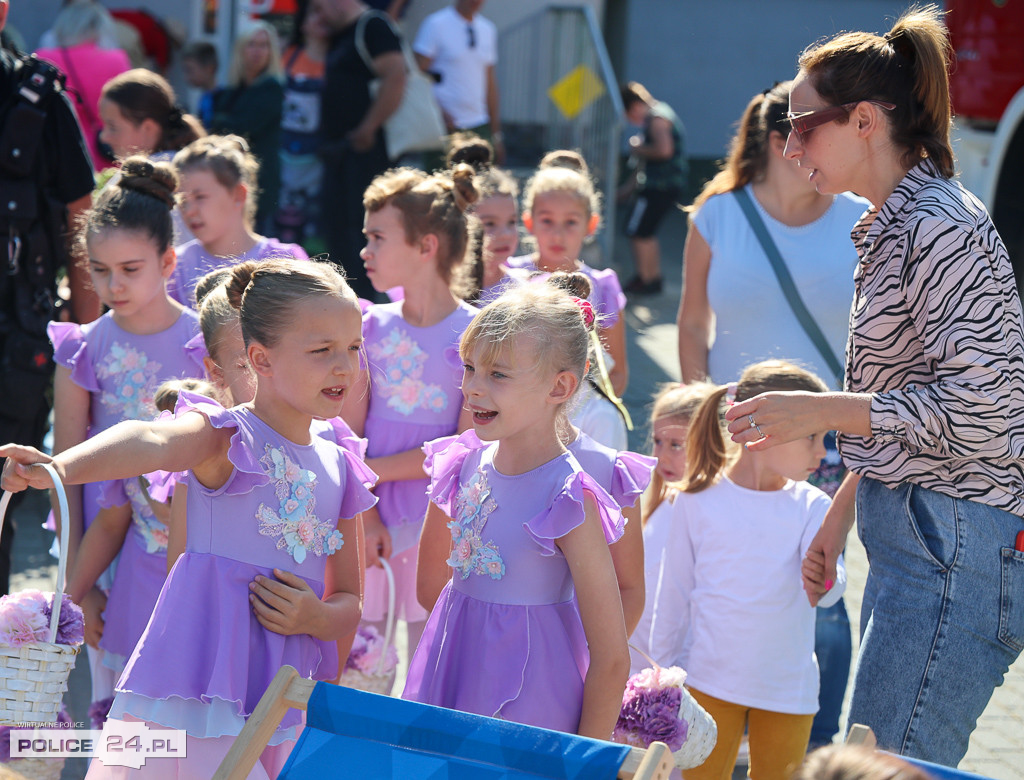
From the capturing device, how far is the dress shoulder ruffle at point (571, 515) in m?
2.43

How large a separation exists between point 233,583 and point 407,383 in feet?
4.31

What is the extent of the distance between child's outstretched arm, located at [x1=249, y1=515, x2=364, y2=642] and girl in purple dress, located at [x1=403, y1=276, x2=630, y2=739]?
7.9 inches

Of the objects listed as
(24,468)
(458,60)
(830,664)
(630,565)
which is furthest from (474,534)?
(458,60)

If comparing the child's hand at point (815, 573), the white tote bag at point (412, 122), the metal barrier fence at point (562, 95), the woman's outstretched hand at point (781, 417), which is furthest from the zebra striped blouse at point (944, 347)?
the metal barrier fence at point (562, 95)

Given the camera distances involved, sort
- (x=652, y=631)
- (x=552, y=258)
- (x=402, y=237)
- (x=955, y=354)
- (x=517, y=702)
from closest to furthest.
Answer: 1. (x=955, y=354)
2. (x=517, y=702)
3. (x=652, y=631)
4. (x=402, y=237)
5. (x=552, y=258)

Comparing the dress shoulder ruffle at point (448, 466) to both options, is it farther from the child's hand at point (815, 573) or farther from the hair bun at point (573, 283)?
the child's hand at point (815, 573)

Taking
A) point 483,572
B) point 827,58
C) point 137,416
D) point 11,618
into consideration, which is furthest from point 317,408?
point 827,58

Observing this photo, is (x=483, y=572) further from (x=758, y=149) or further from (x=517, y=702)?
(x=758, y=149)

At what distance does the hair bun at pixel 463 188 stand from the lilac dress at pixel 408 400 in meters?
0.40

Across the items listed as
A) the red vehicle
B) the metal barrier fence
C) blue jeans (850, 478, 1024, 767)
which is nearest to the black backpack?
blue jeans (850, 478, 1024, 767)

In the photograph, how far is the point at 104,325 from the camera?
3.58 m

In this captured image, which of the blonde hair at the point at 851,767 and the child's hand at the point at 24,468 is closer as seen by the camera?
the blonde hair at the point at 851,767

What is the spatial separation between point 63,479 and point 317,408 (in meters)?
0.66

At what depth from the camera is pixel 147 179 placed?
3.74m
